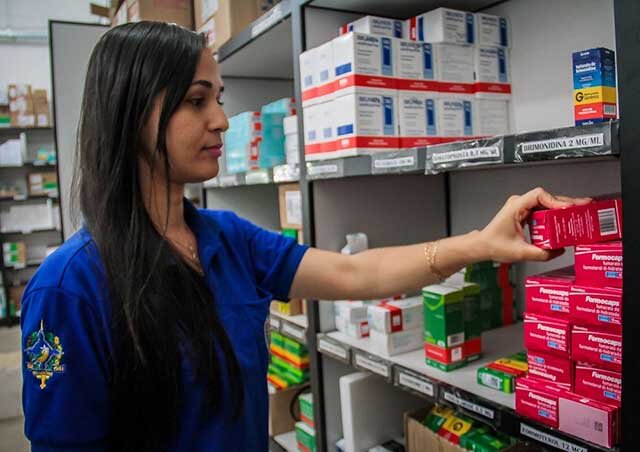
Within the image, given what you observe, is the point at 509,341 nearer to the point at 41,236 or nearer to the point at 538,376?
the point at 538,376

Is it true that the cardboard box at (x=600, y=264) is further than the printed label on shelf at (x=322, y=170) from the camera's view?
No

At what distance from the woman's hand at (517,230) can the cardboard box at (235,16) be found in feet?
5.30

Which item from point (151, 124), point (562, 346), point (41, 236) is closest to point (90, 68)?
point (151, 124)

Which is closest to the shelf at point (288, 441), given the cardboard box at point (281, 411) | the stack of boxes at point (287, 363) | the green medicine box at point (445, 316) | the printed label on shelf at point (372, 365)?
the cardboard box at point (281, 411)

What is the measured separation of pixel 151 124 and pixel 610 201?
884 millimetres

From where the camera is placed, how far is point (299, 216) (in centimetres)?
217

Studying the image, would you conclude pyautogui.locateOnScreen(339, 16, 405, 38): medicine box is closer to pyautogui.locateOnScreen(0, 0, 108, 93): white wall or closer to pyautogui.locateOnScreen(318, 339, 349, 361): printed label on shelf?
pyautogui.locateOnScreen(318, 339, 349, 361): printed label on shelf

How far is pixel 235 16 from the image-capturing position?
234 cm

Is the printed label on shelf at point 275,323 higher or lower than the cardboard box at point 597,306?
lower

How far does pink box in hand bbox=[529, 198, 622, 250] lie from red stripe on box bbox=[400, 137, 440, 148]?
66cm

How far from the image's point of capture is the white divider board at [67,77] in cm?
264

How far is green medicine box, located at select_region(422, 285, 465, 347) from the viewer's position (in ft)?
4.89

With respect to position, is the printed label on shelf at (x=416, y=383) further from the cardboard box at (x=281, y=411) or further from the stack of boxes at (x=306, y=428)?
the cardboard box at (x=281, y=411)

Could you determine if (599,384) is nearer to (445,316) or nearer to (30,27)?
(445,316)
